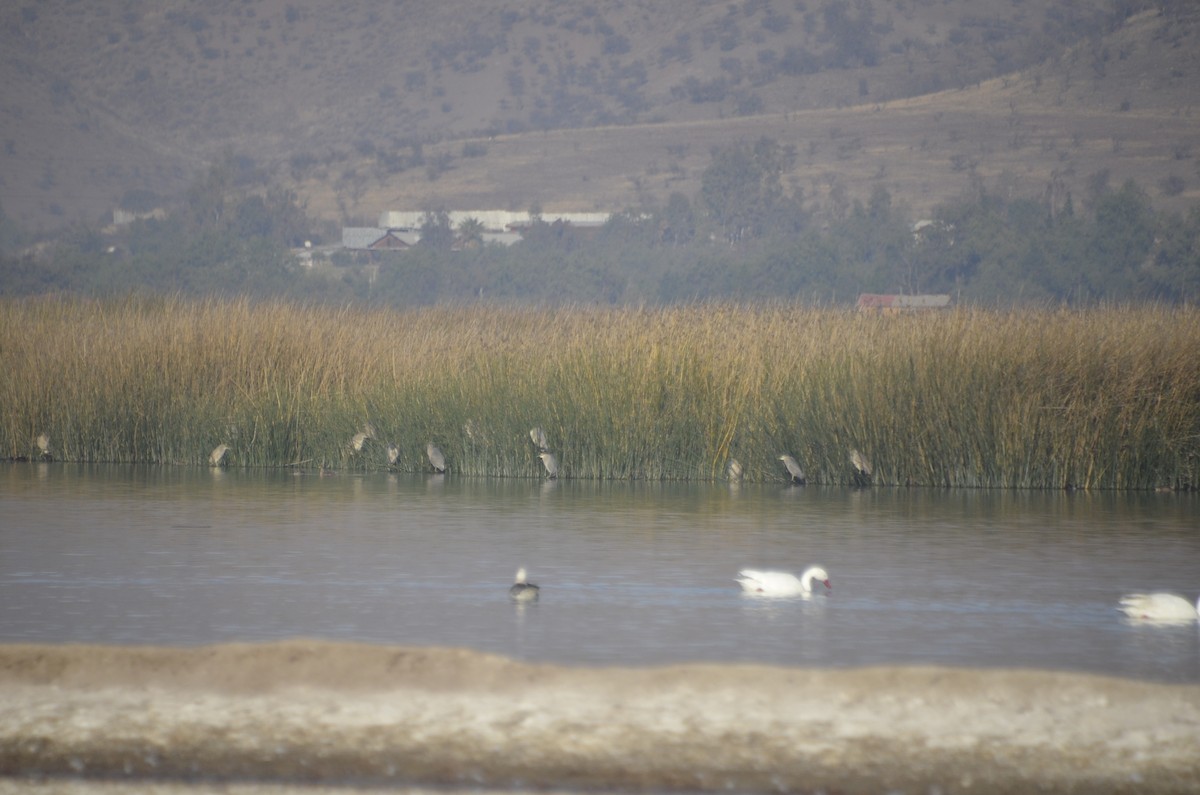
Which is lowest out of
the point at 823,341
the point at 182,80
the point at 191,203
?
the point at 823,341

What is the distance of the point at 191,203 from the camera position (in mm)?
86312

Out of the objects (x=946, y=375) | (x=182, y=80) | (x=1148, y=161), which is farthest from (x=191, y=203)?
(x=946, y=375)

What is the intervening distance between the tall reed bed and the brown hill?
6686cm

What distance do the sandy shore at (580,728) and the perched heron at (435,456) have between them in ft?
31.1

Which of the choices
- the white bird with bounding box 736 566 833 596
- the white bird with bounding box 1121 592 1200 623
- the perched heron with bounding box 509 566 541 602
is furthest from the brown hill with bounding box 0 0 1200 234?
the perched heron with bounding box 509 566 541 602

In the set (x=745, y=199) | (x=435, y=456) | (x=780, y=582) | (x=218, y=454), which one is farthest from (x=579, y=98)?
(x=780, y=582)

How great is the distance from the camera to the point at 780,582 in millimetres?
9086

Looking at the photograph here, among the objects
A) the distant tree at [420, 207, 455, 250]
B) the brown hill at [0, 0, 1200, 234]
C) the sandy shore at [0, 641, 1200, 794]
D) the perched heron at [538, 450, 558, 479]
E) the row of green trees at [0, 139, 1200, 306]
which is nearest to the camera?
the sandy shore at [0, 641, 1200, 794]

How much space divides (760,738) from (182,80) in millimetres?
148621

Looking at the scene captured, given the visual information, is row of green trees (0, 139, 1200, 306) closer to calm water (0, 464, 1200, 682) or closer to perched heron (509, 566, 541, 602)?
calm water (0, 464, 1200, 682)

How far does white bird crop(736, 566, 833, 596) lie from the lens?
9.08 m

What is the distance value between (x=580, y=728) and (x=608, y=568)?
163 inches

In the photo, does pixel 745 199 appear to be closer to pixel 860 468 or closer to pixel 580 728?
pixel 860 468

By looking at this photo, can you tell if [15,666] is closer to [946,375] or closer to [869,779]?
[869,779]
